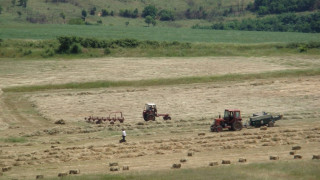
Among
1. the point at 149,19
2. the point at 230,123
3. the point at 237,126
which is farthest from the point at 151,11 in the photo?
the point at 237,126

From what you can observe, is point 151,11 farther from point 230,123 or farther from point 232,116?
point 230,123

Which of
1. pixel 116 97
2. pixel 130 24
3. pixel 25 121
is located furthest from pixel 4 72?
pixel 130 24

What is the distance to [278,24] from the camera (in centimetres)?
17012

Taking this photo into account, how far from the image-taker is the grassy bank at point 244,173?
3434cm

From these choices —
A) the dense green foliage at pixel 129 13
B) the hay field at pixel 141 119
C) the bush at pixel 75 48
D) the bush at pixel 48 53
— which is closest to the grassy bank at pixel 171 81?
the hay field at pixel 141 119

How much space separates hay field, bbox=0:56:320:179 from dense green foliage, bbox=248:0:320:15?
94.9m

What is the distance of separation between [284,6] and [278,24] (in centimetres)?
1709

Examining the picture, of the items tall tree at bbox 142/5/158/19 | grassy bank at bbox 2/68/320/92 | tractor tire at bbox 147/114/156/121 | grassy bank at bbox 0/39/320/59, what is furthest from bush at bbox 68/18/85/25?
tractor tire at bbox 147/114/156/121

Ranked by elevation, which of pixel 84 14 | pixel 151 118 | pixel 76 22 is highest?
pixel 84 14

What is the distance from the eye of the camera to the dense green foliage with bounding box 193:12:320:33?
527ft

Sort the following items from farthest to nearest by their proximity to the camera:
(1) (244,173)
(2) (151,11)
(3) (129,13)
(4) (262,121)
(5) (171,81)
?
1. (3) (129,13)
2. (2) (151,11)
3. (5) (171,81)
4. (4) (262,121)
5. (1) (244,173)

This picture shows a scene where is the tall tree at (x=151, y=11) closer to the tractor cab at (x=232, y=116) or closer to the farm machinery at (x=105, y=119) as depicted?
the farm machinery at (x=105, y=119)

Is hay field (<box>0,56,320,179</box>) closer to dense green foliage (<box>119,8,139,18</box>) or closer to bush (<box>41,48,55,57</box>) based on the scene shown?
bush (<box>41,48,55,57</box>)

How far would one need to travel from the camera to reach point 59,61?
90.8m
